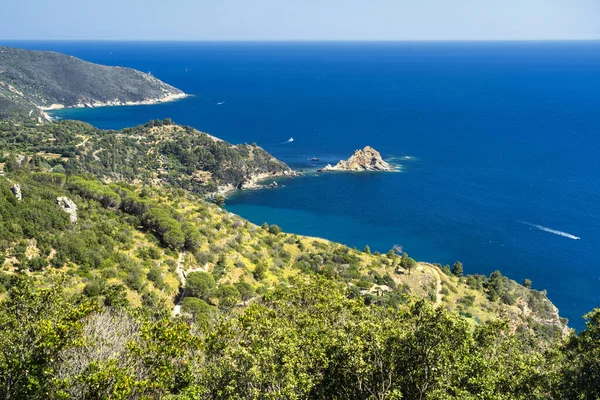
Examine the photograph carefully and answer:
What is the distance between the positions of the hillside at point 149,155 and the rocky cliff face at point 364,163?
1576cm

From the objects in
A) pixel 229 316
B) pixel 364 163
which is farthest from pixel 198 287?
pixel 364 163

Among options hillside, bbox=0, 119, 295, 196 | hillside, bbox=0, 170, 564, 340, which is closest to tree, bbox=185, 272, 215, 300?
hillside, bbox=0, 170, 564, 340

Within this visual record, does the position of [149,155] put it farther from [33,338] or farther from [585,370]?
[585,370]

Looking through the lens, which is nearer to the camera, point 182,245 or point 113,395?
point 113,395

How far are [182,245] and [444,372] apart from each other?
1489 inches

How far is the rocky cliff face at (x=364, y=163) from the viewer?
5202 inches

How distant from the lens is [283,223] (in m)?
98.0

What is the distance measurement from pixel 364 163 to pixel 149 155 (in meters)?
61.5

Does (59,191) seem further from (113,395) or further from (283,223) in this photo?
(283,223)

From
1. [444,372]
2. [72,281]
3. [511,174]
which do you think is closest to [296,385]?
[444,372]

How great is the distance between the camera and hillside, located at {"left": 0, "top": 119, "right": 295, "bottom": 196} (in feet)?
322

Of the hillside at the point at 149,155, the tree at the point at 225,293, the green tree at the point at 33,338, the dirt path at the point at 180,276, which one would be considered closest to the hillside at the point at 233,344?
the green tree at the point at 33,338

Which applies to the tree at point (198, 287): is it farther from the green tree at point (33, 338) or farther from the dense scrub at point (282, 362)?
the green tree at point (33, 338)

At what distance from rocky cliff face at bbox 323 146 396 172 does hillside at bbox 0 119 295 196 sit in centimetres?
1576
